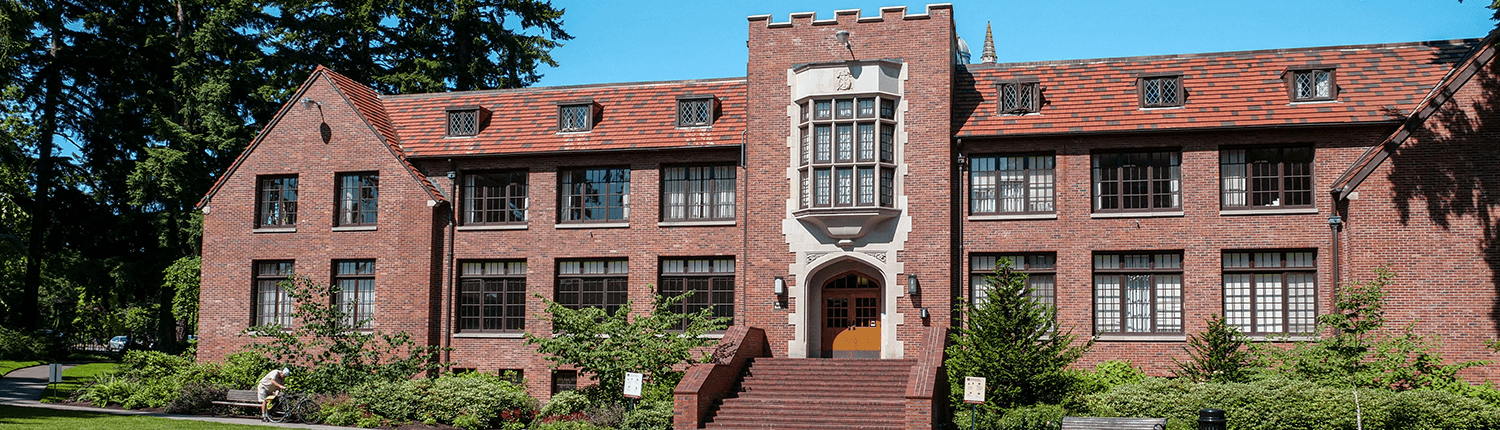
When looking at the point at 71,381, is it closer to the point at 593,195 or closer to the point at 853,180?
the point at 593,195

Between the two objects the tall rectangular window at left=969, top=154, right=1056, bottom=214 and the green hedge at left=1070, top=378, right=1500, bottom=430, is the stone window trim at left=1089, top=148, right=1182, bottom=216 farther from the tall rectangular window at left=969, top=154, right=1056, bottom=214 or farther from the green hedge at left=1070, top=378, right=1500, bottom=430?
the green hedge at left=1070, top=378, right=1500, bottom=430

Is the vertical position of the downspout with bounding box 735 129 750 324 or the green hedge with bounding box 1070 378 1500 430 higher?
the downspout with bounding box 735 129 750 324

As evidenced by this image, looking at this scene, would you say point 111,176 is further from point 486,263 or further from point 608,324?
point 608,324

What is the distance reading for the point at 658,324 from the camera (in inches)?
932

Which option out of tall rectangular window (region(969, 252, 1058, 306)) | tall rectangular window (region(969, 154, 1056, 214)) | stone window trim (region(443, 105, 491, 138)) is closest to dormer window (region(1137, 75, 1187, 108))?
tall rectangular window (region(969, 154, 1056, 214))

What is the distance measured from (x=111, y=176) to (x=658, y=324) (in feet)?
87.5

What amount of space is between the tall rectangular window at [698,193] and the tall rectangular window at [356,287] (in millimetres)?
7545

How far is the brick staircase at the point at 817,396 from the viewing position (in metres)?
21.3

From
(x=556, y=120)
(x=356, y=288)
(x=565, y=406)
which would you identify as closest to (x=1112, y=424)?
(x=565, y=406)

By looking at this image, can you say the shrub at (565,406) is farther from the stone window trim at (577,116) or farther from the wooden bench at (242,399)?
the stone window trim at (577,116)

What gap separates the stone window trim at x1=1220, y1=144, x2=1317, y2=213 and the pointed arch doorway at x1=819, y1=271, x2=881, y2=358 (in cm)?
762

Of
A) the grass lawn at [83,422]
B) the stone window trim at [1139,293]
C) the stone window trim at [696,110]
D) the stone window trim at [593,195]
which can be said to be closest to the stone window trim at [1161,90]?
the stone window trim at [1139,293]

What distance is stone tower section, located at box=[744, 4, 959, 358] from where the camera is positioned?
24.7 m

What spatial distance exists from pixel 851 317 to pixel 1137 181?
6.79m
